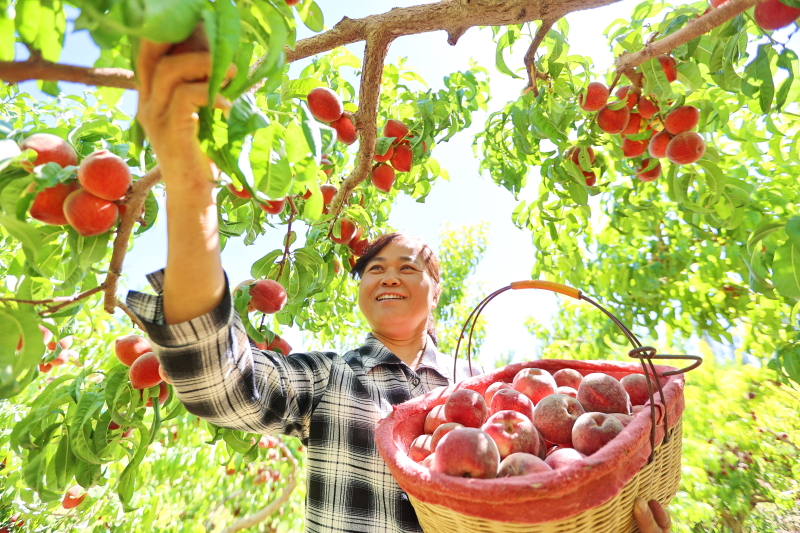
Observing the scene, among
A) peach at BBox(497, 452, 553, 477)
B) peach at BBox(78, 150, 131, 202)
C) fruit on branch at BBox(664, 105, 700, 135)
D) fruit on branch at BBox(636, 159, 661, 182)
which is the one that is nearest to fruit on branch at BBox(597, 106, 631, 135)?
fruit on branch at BBox(664, 105, 700, 135)

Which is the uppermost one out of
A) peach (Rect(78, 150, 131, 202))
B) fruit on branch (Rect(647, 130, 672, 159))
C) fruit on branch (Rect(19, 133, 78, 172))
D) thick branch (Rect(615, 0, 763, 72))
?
thick branch (Rect(615, 0, 763, 72))

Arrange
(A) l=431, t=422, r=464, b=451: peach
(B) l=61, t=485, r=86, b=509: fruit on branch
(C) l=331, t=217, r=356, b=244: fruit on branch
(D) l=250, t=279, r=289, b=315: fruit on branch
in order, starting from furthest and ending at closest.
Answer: (B) l=61, t=485, r=86, b=509: fruit on branch < (C) l=331, t=217, r=356, b=244: fruit on branch < (D) l=250, t=279, r=289, b=315: fruit on branch < (A) l=431, t=422, r=464, b=451: peach

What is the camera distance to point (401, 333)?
5.32ft

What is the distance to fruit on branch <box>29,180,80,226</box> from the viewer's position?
0.83 meters

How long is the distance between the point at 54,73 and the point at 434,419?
A: 3.01 feet

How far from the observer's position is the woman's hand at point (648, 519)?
83cm

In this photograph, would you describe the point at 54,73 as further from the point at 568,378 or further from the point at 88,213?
the point at 568,378

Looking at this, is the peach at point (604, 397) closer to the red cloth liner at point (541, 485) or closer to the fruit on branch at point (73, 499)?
the red cloth liner at point (541, 485)

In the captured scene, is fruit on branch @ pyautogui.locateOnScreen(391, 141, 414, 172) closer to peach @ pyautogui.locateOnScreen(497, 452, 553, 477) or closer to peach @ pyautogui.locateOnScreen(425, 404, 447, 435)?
peach @ pyautogui.locateOnScreen(425, 404, 447, 435)

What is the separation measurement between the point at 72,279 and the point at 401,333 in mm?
1015

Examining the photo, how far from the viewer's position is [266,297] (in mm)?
1439

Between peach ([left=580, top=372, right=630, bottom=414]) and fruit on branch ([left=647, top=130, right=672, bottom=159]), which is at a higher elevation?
fruit on branch ([left=647, top=130, right=672, bottom=159])

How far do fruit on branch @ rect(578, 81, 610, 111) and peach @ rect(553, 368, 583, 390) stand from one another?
3.08 ft

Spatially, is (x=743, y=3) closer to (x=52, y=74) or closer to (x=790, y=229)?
(x=790, y=229)
